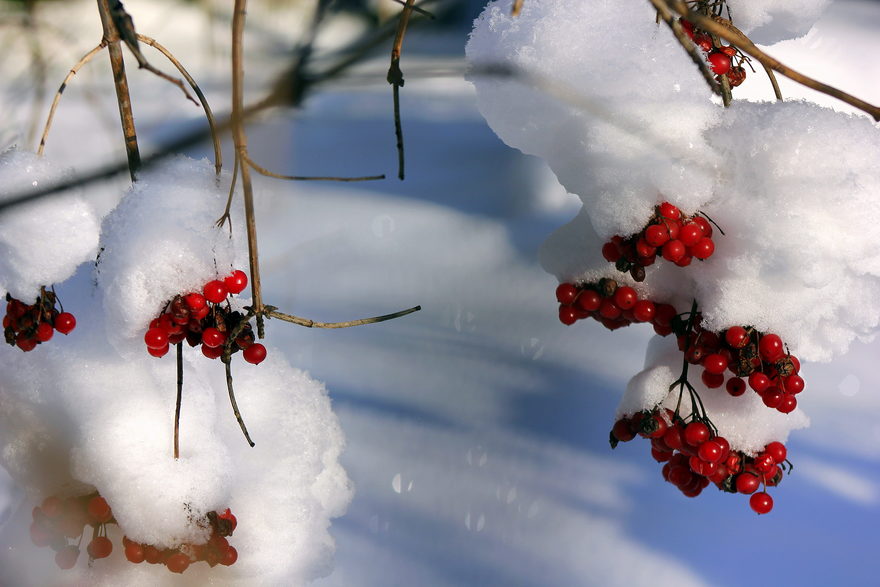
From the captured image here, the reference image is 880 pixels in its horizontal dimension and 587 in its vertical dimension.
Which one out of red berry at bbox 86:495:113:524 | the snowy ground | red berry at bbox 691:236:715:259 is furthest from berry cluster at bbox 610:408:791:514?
red berry at bbox 86:495:113:524

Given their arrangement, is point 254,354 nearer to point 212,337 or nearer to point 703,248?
point 212,337

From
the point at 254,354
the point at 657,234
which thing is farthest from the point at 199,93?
the point at 657,234

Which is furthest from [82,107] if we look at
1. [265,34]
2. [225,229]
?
[225,229]

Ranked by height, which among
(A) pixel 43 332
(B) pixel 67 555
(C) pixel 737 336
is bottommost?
(B) pixel 67 555

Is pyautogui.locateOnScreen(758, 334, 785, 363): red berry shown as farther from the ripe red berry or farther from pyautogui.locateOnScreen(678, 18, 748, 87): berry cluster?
the ripe red berry

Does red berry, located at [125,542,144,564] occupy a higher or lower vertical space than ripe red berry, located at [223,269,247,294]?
lower

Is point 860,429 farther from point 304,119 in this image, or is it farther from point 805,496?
point 304,119
